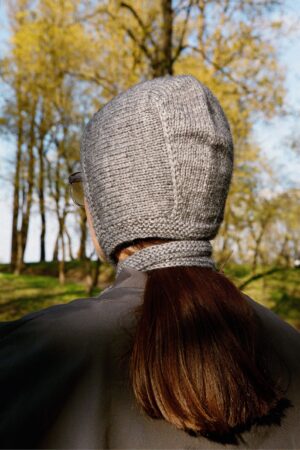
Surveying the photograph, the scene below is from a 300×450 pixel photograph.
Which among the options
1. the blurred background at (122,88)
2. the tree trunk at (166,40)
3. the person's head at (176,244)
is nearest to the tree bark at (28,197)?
the blurred background at (122,88)

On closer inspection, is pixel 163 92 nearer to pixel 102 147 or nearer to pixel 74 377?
pixel 102 147

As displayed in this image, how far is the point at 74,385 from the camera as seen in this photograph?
52.7 inches

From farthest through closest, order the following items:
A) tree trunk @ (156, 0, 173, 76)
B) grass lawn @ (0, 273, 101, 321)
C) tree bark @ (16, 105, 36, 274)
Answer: tree bark @ (16, 105, 36, 274)
grass lawn @ (0, 273, 101, 321)
tree trunk @ (156, 0, 173, 76)

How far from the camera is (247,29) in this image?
46.9 ft

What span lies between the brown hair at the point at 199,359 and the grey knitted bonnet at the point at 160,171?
6.1 inches

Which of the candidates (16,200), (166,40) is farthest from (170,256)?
(16,200)

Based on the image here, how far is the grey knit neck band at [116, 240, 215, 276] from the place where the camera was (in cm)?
156

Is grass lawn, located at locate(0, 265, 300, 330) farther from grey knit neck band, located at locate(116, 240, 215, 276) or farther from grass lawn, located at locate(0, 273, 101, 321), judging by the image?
grey knit neck band, located at locate(116, 240, 215, 276)

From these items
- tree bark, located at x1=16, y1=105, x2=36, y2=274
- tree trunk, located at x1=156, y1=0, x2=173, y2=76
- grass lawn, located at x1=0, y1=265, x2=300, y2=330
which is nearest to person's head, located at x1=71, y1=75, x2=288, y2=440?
tree trunk, located at x1=156, y1=0, x2=173, y2=76

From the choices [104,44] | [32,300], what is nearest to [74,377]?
[104,44]

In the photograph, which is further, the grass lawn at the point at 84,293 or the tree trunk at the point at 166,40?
the grass lawn at the point at 84,293

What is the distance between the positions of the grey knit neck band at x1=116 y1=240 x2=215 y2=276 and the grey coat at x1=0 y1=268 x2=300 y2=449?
17 centimetres

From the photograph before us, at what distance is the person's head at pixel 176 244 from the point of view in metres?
1.34

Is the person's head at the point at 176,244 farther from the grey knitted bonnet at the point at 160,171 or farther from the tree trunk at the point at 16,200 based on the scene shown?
the tree trunk at the point at 16,200
